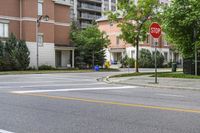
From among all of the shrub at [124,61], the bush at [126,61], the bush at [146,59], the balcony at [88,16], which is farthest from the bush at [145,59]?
the balcony at [88,16]

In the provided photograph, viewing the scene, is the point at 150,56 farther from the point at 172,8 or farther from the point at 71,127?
the point at 71,127

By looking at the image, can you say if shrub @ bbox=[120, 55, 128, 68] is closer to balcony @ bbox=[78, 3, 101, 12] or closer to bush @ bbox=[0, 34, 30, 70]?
bush @ bbox=[0, 34, 30, 70]

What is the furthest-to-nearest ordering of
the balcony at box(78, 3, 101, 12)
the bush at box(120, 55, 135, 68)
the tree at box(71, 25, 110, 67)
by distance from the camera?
the balcony at box(78, 3, 101, 12), the bush at box(120, 55, 135, 68), the tree at box(71, 25, 110, 67)

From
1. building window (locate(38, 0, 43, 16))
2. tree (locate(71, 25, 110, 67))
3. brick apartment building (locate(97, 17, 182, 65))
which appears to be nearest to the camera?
building window (locate(38, 0, 43, 16))

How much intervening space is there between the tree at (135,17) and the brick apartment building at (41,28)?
16.6 meters

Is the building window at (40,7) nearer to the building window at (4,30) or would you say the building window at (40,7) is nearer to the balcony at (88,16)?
the building window at (4,30)

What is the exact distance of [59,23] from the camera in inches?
2207

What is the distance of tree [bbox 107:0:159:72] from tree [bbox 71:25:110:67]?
17975mm

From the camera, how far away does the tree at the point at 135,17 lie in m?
35.4

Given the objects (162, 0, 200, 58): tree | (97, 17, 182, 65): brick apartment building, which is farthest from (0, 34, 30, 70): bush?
(97, 17, 182, 65): brick apartment building

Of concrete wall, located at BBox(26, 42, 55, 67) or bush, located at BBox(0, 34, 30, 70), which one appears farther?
concrete wall, located at BBox(26, 42, 55, 67)

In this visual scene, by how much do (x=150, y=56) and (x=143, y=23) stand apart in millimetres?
33016

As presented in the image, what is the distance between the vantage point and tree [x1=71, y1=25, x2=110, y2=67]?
54500 mm

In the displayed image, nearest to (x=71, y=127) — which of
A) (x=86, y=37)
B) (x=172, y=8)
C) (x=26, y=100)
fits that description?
(x=26, y=100)
